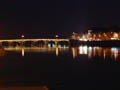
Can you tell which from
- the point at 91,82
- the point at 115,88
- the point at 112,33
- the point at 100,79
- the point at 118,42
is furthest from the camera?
the point at 112,33

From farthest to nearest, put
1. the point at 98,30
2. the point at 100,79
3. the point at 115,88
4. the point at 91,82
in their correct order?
the point at 98,30, the point at 100,79, the point at 91,82, the point at 115,88

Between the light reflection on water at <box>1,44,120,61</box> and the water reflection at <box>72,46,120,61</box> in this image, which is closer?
the water reflection at <box>72,46,120,61</box>

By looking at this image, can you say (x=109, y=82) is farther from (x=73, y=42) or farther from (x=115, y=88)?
(x=73, y=42)

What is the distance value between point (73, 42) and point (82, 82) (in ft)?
329

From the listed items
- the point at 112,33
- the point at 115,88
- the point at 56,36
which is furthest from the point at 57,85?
the point at 56,36

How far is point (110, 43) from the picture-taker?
3150 inches

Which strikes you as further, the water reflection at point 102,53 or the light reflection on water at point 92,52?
the light reflection on water at point 92,52

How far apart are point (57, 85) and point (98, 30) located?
99.0 metres

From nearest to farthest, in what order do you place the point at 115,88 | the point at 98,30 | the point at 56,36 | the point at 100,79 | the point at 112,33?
the point at 115,88, the point at 100,79, the point at 112,33, the point at 98,30, the point at 56,36

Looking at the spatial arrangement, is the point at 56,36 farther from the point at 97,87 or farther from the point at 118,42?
the point at 97,87

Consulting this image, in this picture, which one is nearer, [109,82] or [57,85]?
[57,85]

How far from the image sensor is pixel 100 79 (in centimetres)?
1619

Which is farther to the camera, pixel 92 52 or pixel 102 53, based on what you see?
pixel 92 52

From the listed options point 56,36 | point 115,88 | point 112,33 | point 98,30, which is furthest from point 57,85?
point 56,36
